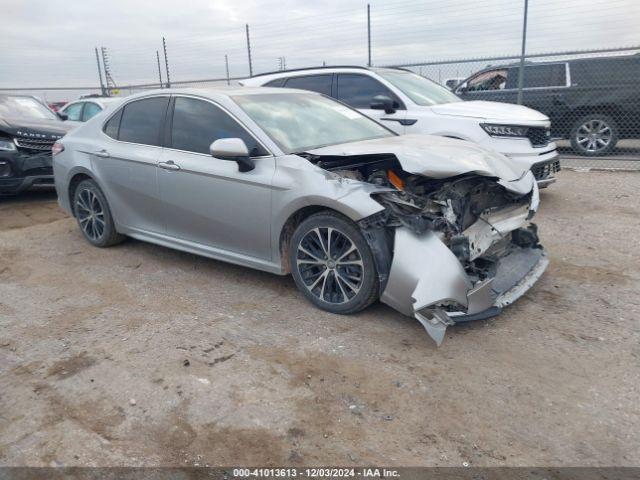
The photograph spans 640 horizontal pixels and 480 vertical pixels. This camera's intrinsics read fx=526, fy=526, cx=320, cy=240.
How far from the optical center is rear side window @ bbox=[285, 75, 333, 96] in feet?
25.3

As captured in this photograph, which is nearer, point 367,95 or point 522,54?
point 367,95

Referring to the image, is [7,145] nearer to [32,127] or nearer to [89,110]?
[32,127]

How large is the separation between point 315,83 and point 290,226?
→ 14.2ft

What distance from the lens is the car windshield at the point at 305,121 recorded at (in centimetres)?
425

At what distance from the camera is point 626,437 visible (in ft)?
8.32

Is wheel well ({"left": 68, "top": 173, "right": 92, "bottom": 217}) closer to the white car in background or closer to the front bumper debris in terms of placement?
the front bumper debris

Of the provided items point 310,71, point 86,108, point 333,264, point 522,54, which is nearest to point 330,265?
point 333,264

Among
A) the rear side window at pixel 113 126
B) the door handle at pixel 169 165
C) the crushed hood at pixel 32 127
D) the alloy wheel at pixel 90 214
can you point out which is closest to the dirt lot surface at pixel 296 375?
the alloy wheel at pixel 90 214

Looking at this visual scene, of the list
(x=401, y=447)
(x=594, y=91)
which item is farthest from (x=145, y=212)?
(x=594, y=91)

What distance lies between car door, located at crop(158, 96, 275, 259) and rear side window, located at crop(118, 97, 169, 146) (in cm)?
17

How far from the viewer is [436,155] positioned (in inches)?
152

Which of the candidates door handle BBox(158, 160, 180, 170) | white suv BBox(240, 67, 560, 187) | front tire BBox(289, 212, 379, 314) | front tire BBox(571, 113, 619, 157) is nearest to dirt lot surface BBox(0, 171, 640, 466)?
front tire BBox(289, 212, 379, 314)

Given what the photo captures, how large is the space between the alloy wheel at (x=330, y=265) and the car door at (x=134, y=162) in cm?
166

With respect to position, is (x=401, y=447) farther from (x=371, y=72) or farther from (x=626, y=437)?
(x=371, y=72)
